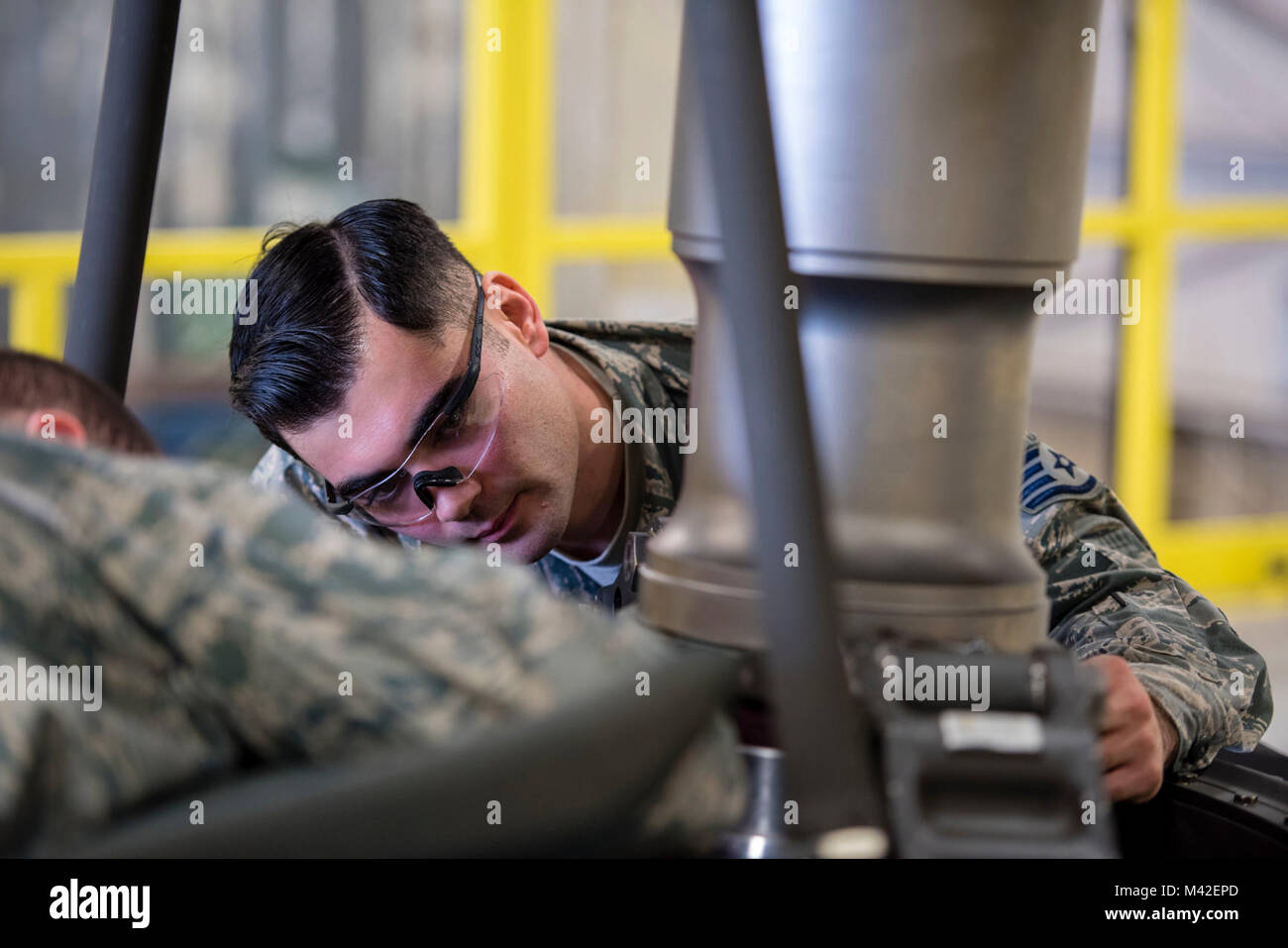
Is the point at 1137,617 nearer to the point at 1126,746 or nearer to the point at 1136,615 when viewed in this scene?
the point at 1136,615

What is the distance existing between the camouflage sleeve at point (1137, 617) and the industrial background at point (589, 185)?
1.72 metres

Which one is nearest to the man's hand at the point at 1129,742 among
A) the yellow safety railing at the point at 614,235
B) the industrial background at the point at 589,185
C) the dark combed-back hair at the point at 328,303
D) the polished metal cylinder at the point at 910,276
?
the polished metal cylinder at the point at 910,276

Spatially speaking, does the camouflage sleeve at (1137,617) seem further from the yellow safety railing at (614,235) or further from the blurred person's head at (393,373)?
the yellow safety railing at (614,235)


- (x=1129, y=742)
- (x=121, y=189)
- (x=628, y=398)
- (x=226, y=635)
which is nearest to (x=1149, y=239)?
(x=628, y=398)

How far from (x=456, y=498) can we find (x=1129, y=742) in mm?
651

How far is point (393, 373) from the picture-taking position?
1277 mm

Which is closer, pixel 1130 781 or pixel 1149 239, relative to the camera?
pixel 1130 781

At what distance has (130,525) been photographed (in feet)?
1.78

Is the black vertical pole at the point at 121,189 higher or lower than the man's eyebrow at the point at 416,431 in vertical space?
higher

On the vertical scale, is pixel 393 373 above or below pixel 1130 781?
above

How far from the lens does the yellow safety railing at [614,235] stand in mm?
3000

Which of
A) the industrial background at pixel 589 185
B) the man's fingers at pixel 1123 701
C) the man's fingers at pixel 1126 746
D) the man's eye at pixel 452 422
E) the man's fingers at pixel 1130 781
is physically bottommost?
the man's fingers at pixel 1130 781

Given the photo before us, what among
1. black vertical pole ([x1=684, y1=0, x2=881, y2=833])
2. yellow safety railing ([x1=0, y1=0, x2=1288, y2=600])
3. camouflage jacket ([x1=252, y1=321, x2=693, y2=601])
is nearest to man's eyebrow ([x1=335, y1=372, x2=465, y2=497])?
camouflage jacket ([x1=252, y1=321, x2=693, y2=601])

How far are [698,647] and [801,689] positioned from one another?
0.43ft
